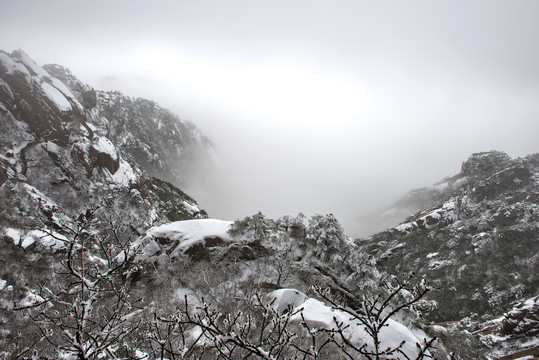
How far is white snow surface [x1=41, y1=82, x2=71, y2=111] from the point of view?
100625 millimetres

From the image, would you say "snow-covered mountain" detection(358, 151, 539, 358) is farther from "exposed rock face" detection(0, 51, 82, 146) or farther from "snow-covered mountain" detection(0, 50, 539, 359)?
"exposed rock face" detection(0, 51, 82, 146)

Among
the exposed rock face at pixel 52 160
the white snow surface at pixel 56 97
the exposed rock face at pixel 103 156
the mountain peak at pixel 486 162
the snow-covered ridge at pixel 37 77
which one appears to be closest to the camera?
the exposed rock face at pixel 52 160

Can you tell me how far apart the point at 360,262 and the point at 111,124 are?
165792mm

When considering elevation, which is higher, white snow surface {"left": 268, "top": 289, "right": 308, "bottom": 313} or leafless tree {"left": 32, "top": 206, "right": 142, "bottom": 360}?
leafless tree {"left": 32, "top": 206, "right": 142, "bottom": 360}

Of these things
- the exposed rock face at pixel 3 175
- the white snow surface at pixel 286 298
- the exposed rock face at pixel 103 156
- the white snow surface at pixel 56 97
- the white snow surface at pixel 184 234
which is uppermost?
the white snow surface at pixel 56 97

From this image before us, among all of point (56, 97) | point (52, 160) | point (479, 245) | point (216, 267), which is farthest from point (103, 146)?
point (479, 245)

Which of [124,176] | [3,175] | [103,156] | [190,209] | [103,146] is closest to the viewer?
[3,175]

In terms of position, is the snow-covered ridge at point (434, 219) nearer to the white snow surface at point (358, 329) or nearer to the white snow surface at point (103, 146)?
the white snow surface at point (358, 329)

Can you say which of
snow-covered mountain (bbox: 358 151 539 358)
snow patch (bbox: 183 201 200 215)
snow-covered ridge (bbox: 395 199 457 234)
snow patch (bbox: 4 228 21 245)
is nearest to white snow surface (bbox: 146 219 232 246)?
snow patch (bbox: 4 228 21 245)

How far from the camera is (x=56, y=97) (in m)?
103

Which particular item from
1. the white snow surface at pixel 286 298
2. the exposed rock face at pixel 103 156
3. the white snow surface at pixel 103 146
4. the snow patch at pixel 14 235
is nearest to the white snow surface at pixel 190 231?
the white snow surface at pixel 286 298

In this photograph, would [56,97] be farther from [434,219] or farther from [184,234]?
[434,219]

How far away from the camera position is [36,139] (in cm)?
9169

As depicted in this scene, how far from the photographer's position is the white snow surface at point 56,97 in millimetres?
100625
